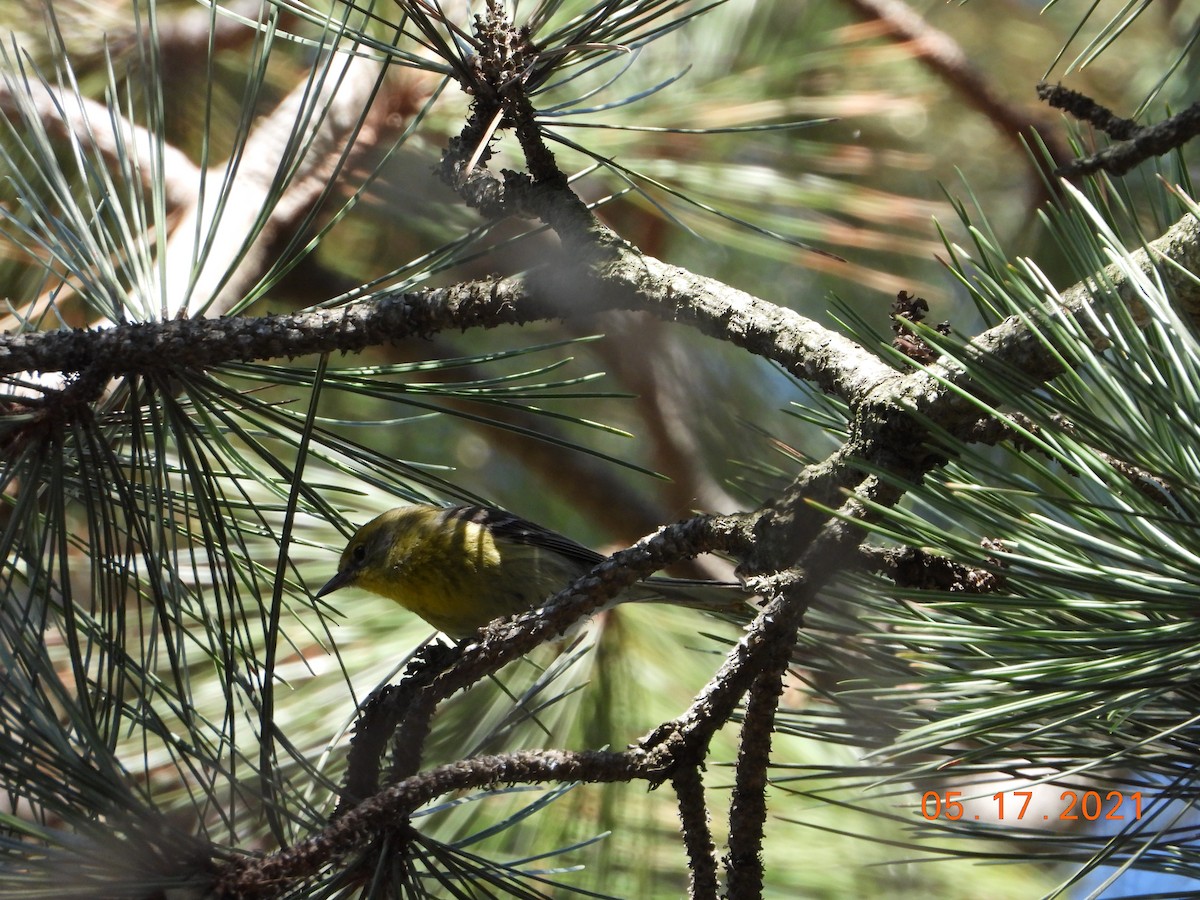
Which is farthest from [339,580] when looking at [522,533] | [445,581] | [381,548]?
[522,533]

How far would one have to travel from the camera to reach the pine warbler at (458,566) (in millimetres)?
2898

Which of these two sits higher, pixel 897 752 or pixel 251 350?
pixel 251 350

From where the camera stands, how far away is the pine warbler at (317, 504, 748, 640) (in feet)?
9.51

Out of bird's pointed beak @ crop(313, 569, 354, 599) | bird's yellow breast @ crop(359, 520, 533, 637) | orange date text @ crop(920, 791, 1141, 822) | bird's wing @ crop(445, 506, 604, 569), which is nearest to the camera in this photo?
orange date text @ crop(920, 791, 1141, 822)

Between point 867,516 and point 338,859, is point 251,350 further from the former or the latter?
point 867,516

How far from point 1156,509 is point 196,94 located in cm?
379

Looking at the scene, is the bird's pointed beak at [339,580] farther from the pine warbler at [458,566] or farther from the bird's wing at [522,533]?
the bird's wing at [522,533]

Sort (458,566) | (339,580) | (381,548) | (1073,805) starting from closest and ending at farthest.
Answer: (1073,805)
(339,580)
(381,548)
(458,566)

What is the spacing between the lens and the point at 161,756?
2.50 m

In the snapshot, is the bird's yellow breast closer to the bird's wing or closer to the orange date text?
the bird's wing

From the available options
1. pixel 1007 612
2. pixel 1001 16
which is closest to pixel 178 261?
pixel 1007 612

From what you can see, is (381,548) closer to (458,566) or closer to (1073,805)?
(458,566)

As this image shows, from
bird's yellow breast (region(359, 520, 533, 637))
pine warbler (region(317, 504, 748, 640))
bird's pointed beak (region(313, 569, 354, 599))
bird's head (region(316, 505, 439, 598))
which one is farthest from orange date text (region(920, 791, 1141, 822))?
bird's pointed beak (region(313, 569, 354, 599))

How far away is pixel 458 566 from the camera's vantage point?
310 centimetres
